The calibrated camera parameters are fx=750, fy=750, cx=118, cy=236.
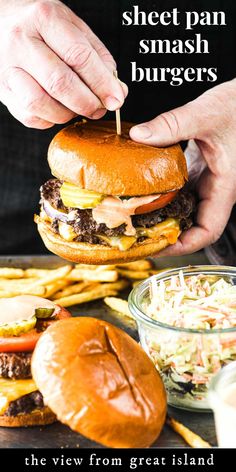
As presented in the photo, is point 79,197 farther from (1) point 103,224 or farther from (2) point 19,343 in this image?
(2) point 19,343

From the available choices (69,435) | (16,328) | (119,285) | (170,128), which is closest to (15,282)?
(119,285)

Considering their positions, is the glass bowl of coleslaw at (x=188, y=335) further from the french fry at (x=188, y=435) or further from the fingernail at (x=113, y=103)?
the fingernail at (x=113, y=103)

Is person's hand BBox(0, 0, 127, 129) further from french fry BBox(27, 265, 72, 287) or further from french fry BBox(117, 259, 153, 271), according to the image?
french fry BBox(117, 259, 153, 271)

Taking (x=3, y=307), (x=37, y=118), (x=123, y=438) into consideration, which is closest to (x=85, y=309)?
(x=3, y=307)

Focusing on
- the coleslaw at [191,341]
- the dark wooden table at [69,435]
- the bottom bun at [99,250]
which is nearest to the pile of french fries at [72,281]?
the bottom bun at [99,250]

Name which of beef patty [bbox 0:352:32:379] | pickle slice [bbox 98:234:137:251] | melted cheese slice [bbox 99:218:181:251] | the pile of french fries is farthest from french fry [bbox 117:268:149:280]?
beef patty [bbox 0:352:32:379]
